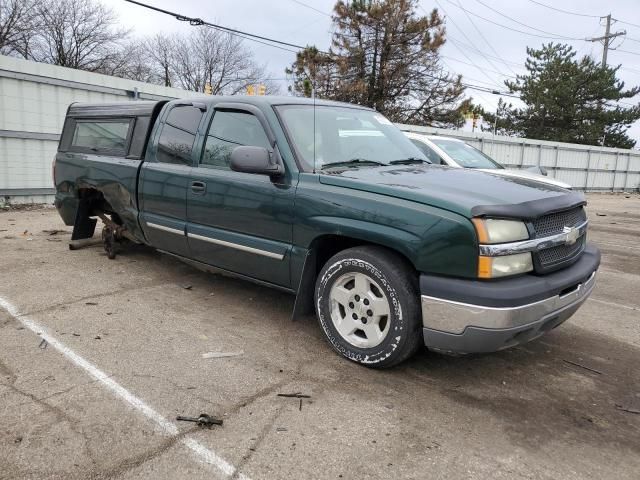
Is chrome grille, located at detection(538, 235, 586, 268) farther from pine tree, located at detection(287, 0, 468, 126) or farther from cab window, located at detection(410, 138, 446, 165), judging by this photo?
pine tree, located at detection(287, 0, 468, 126)

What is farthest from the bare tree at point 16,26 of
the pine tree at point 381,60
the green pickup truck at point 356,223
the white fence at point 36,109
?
the green pickup truck at point 356,223

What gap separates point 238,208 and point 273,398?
5.33ft

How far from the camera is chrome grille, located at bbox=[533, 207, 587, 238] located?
315 centimetres

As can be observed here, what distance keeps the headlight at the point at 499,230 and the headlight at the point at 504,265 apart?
10 cm

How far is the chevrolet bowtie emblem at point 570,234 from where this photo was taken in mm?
3330

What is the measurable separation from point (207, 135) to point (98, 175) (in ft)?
6.21

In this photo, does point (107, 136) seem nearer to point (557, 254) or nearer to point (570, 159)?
point (557, 254)

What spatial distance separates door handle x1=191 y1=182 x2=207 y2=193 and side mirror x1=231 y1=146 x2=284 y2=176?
2.41 feet

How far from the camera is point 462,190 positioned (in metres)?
3.24

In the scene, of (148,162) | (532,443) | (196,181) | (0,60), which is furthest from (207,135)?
(0,60)

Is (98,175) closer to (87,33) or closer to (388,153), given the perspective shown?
(388,153)

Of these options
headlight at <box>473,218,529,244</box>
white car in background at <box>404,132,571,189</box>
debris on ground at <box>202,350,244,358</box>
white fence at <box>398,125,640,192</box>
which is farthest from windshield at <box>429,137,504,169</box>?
white fence at <box>398,125,640,192</box>

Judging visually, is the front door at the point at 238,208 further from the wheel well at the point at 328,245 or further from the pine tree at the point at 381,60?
the pine tree at the point at 381,60

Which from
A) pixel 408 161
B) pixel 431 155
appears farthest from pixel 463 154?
pixel 408 161
